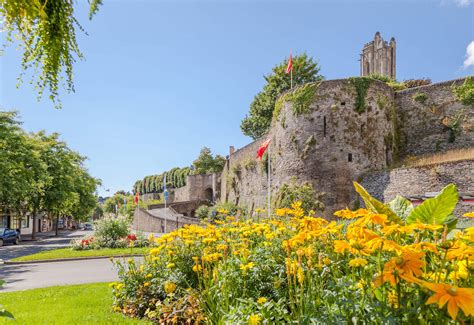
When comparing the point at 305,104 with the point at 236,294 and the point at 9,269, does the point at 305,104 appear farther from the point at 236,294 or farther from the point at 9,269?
the point at 236,294

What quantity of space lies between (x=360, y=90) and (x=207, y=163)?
3986 centimetres

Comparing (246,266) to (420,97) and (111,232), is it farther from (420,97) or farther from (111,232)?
(420,97)

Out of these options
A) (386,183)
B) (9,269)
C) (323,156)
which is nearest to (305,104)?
(323,156)

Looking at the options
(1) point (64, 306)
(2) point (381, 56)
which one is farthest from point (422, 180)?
(2) point (381, 56)

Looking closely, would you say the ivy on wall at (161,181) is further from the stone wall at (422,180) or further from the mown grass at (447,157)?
the mown grass at (447,157)

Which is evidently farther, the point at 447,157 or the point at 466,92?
the point at 466,92

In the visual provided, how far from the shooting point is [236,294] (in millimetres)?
4055

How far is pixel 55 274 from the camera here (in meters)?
11.9

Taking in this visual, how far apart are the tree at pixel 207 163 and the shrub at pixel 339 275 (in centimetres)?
5409

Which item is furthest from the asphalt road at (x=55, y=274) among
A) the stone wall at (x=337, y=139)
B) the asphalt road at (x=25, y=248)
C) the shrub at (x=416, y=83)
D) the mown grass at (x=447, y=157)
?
the shrub at (x=416, y=83)

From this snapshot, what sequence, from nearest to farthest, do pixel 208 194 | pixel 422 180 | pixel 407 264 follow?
1. pixel 407 264
2. pixel 422 180
3. pixel 208 194

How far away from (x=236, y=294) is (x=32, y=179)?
956 inches

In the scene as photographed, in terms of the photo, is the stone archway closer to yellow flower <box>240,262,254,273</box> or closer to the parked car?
the parked car

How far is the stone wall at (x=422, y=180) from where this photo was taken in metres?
18.1
